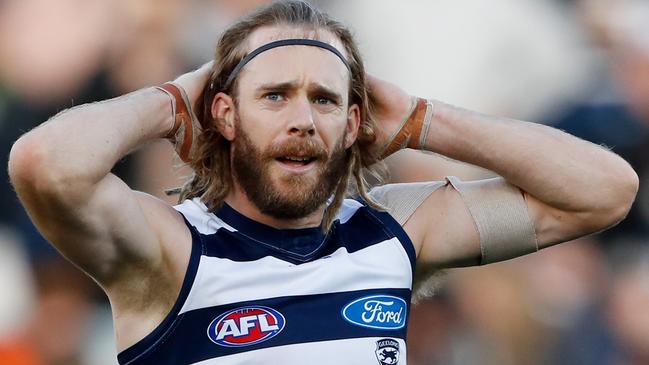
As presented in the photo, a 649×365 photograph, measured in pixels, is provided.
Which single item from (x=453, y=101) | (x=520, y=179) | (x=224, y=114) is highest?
(x=224, y=114)

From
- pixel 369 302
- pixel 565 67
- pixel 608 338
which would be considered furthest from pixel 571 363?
pixel 369 302

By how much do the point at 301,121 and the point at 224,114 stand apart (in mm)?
317

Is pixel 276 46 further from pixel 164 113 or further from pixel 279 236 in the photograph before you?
pixel 279 236

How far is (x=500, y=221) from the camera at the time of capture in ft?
11.5

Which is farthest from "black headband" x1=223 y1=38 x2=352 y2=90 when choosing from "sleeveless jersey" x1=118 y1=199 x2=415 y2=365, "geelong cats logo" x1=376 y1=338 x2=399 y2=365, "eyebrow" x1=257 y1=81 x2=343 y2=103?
"geelong cats logo" x1=376 y1=338 x2=399 y2=365

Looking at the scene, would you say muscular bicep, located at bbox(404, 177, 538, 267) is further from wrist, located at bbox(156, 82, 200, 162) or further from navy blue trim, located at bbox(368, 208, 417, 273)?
wrist, located at bbox(156, 82, 200, 162)

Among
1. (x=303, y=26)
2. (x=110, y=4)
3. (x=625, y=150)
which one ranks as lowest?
(x=625, y=150)

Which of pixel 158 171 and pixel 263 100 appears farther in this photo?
pixel 158 171

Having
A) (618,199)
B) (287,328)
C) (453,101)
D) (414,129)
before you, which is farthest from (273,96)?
(453,101)

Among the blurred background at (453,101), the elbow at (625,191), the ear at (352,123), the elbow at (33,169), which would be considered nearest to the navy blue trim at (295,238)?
the ear at (352,123)

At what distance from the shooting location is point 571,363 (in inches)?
219

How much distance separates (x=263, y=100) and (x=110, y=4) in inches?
97.9

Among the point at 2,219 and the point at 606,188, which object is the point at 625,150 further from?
the point at 2,219

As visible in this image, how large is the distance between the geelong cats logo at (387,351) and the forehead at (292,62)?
732 mm
